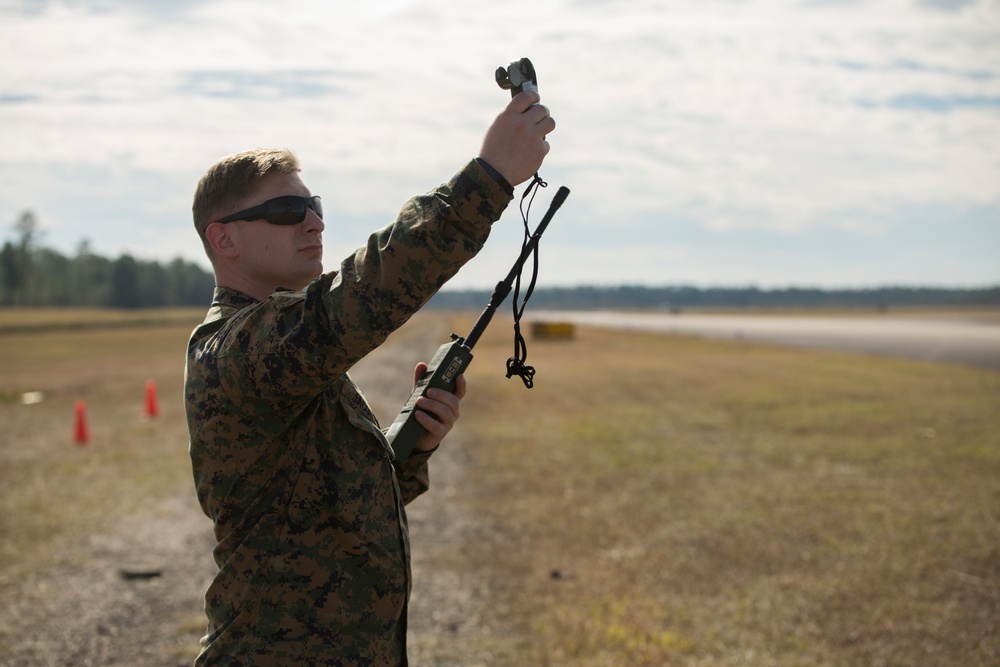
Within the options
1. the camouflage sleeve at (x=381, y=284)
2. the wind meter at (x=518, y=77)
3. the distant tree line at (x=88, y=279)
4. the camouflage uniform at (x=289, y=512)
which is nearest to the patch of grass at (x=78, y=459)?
the camouflage uniform at (x=289, y=512)

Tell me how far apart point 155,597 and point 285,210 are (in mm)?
5677

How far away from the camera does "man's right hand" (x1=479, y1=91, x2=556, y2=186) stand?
1805mm

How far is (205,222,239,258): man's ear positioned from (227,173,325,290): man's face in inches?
0.4

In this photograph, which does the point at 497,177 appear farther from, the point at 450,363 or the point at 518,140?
the point at 450,363

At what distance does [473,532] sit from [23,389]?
21158 mm

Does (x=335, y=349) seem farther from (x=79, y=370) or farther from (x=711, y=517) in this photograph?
(x=79, y=370)

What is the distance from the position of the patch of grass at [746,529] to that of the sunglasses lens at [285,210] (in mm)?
4267

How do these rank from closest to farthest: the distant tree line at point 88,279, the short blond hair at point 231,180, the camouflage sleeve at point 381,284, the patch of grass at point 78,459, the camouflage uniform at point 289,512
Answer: the camouflage sleeve at point 381,284, the camouflage uniform at point 289,512, the short blond hair at point 231,180, the patch of grass at point 78,459, the distant tree line at point 88,279

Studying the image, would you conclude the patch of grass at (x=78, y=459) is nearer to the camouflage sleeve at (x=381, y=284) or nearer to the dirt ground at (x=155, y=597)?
the dirt ground at (x=155, y=597)

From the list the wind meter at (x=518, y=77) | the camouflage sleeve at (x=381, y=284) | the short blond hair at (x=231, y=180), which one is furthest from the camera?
the short blond hair at (x=231, y=180)

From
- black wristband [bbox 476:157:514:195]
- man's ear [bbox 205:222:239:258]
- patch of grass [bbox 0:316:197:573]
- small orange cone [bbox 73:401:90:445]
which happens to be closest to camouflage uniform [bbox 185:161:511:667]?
man's ear [bbox 205:222:239:258]

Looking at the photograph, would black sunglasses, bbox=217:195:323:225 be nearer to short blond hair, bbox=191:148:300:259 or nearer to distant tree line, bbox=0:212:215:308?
short blond hair, bbox=191:148:300:259

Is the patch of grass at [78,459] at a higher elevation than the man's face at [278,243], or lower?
lower

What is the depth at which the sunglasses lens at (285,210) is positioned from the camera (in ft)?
7.04
